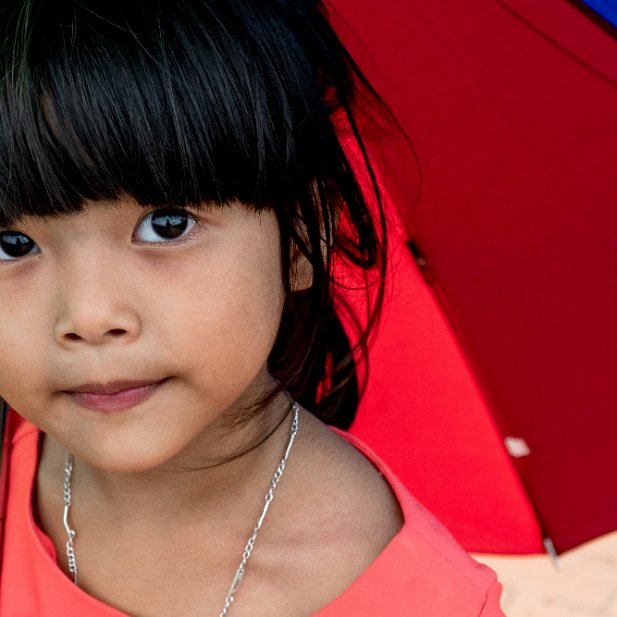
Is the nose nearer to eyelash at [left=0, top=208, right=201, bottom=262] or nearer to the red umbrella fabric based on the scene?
eyelash at [left=0, top=208, right=201, bottom=262]

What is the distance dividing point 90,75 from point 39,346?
0.30m

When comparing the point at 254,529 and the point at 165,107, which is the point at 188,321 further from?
the point at 254,529

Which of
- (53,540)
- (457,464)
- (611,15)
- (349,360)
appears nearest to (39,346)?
(53,540)

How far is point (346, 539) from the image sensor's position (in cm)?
148

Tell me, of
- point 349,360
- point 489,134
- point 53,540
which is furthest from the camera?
point 349,360

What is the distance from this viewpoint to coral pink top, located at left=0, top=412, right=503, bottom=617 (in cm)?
143

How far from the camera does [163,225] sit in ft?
4.05

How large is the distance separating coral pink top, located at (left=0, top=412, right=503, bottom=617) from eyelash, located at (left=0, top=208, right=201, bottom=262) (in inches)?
19.7

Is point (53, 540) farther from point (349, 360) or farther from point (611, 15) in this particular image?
point (611, 15)

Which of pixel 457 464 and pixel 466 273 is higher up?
pixel 466 273

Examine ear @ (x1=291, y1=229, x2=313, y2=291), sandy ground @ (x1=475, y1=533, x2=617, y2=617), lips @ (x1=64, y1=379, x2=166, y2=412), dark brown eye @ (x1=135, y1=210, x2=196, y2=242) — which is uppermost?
dark brown eye @ (x1=135, y1=210, x2=196, y2=242)

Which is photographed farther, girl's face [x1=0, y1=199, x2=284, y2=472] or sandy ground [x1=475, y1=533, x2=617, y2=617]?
sandy ground [x1=475, y1=533, x2=617, y2=617]

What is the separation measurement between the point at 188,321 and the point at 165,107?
0.79ft

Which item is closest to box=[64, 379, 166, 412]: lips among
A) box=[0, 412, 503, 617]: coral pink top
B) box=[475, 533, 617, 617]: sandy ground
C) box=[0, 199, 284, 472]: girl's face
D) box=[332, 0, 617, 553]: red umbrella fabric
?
box=[0, 199, 284, 472]: girl's face
